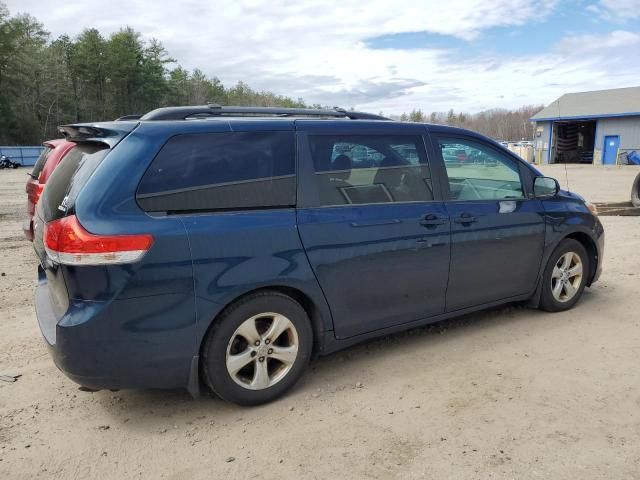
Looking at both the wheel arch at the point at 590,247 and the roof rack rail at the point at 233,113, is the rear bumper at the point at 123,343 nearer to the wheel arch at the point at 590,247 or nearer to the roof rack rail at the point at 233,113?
the roof rack rail at the point at 233,113

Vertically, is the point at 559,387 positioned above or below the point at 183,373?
below

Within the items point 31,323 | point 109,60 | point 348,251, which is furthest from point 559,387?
point 109,60

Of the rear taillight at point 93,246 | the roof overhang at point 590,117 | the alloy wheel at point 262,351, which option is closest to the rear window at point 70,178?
the rear taillight at point 93,246

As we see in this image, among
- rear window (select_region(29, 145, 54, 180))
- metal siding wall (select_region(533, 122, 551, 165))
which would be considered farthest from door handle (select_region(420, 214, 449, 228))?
metal siding wall (select_region(533, 122, 551, 165))

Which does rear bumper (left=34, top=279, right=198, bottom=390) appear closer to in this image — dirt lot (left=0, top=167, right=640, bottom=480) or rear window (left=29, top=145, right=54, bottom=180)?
dirt lot (left=0, top=167, right=640, bottom=480)

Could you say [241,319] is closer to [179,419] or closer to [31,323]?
[179,419]

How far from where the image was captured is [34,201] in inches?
256

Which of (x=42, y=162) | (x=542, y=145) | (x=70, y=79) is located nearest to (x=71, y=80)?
(x=70, y=79)

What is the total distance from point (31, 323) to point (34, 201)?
2.31 meters

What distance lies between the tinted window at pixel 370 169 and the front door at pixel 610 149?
40.8 metres

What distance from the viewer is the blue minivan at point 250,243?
2811mm

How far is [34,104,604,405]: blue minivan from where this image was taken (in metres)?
2.81

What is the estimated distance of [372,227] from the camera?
11.8ft

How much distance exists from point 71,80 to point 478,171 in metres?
70.1
